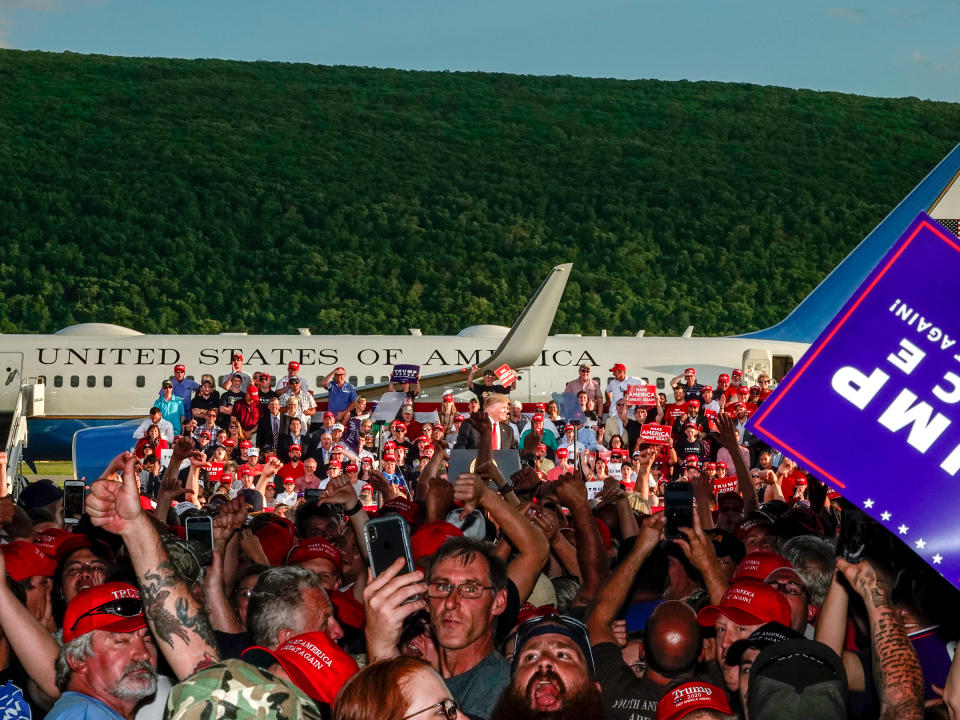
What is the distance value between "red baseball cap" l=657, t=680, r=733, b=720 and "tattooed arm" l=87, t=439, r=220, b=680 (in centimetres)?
141

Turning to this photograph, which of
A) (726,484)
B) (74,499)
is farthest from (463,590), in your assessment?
(726,484)

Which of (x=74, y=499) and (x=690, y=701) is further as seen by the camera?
(x=74, y=499)

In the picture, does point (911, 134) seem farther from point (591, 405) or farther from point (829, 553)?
point (829, 553)

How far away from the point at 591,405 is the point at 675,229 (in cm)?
→ 5538

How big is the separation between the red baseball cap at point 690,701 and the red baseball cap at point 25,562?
8.89 ft

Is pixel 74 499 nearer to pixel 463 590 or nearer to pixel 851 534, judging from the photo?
pixel 463 590

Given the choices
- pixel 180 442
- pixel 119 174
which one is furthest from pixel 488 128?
pixel 180 442

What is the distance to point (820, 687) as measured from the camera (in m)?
3.46

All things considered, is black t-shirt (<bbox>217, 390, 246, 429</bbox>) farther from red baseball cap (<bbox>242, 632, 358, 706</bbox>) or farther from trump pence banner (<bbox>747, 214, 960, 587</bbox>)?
red baseball cap (<bbox>242, 632, 358, 706</bbox>)

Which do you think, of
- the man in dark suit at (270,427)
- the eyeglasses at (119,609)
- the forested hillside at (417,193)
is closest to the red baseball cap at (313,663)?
the eyeglasses at (119,609)

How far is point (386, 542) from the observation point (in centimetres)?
457

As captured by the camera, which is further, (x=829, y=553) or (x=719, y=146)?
(x=719, y=146)

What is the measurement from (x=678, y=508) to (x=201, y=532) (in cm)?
200

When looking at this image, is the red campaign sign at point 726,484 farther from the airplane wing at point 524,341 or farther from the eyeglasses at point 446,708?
the airplane wing at point 524,341
